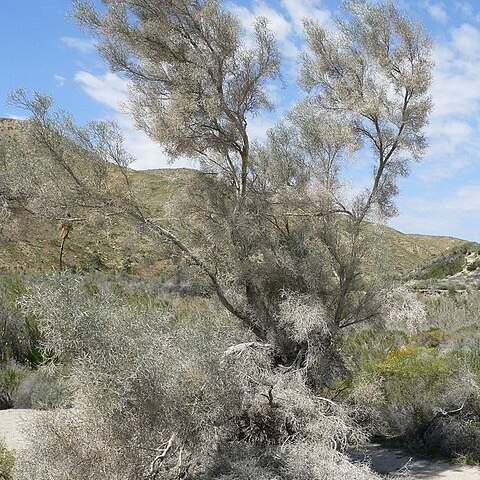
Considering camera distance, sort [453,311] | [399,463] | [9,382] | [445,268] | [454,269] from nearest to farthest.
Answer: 1. [399,463]
2. [9,382]
3. [453,311]
4. [454,269]
5. [445,268]

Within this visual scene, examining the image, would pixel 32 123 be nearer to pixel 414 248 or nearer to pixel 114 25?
pixel 114 25

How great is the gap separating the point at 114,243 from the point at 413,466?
6039 mm

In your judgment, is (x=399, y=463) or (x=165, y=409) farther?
(x=399, y=463)

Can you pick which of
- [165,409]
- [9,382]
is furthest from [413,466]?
[9,382]

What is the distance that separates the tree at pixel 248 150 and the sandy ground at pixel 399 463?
1509mm

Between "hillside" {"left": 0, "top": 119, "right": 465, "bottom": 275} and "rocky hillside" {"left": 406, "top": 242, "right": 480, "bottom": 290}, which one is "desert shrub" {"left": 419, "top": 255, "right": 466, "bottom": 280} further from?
"hillside" {"left": 0, "top": 119, "right": 465, "bottom": 275}

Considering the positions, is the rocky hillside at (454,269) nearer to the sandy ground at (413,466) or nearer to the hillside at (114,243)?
the hillside at (114,243)

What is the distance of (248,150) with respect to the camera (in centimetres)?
1035

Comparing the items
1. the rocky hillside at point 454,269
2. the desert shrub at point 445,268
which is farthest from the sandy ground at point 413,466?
the desert shrub at point 445,268

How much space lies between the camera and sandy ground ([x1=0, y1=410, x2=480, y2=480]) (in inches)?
354

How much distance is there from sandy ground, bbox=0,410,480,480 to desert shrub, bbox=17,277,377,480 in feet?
4.04

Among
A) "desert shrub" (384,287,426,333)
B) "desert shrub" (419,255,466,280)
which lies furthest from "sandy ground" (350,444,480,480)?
"desert shrub" (419,255,466,280)

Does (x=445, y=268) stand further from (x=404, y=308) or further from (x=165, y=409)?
(x=165, y=409)

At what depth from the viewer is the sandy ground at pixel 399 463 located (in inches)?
354
